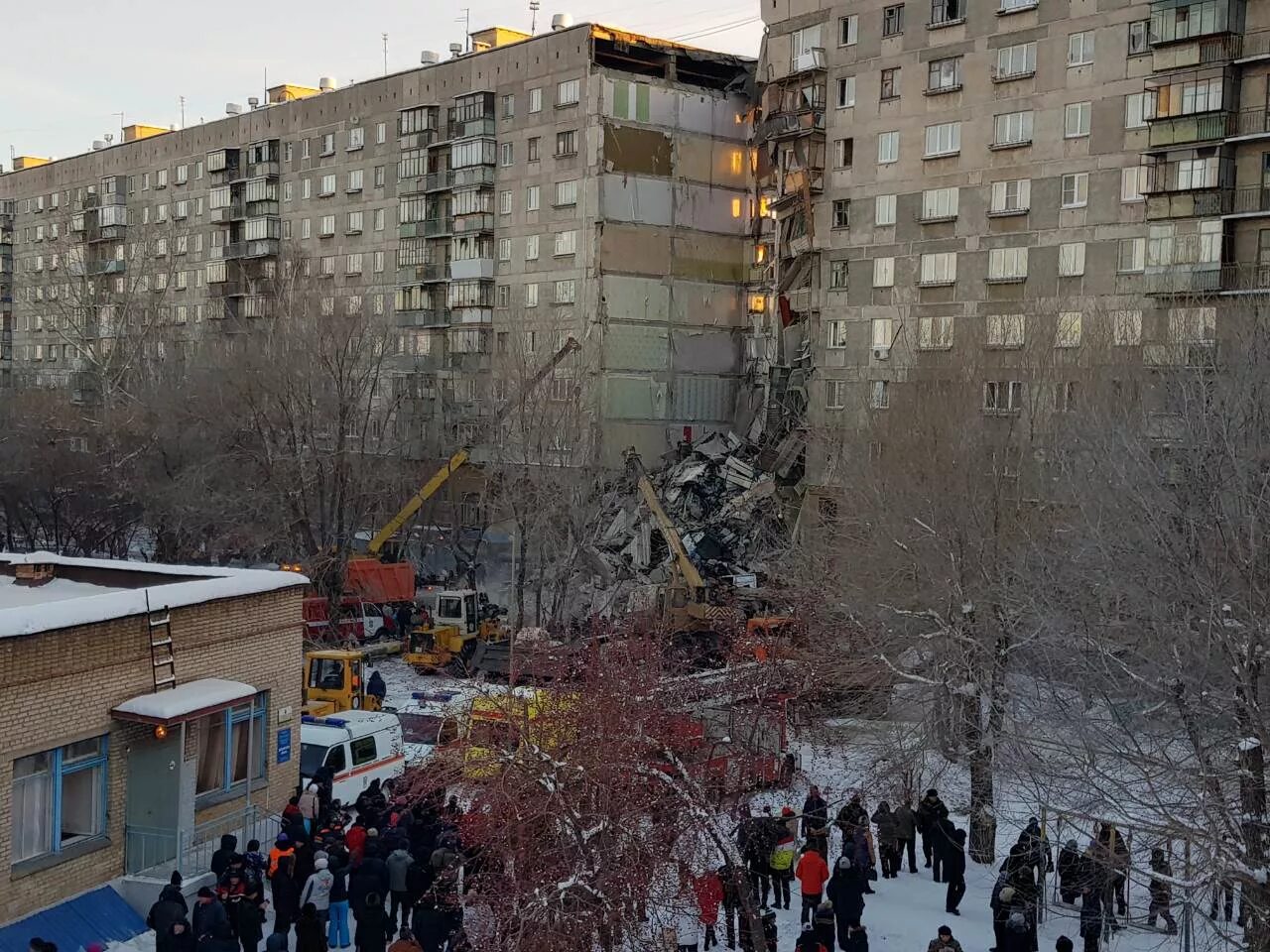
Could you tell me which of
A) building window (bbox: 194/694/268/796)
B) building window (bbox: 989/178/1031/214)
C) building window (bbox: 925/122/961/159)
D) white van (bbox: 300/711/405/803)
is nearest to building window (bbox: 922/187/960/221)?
building window (bbox: 925/122/961/159)

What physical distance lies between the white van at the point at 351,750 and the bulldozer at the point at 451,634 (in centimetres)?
931

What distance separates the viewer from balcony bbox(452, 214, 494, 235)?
52344 mm

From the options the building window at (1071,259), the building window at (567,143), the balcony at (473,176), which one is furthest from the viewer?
the balcony at (473,176)

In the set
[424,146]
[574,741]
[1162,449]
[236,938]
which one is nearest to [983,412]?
[1162,449]

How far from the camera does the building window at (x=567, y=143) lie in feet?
160

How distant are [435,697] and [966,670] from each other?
11.9m

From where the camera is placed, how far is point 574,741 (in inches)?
520

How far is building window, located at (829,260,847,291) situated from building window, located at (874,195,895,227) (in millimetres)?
1899

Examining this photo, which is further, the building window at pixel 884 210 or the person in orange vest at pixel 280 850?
the building window at pixel 884 210

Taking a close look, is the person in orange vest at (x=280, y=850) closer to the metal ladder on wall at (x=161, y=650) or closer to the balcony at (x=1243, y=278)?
the metal ladder on wall at (x=161, y=650)

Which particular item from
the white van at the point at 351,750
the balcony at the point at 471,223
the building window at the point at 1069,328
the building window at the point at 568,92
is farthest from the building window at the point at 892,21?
the white van at the point at 351,750

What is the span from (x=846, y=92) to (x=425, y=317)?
71.8ft

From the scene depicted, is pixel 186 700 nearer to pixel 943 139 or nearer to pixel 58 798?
pixel 58 798

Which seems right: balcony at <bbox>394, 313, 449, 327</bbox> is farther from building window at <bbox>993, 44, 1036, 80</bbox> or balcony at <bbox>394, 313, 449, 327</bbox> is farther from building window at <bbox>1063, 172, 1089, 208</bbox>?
building window at <bbox>1063, 172, 1089, 208</bbox>
